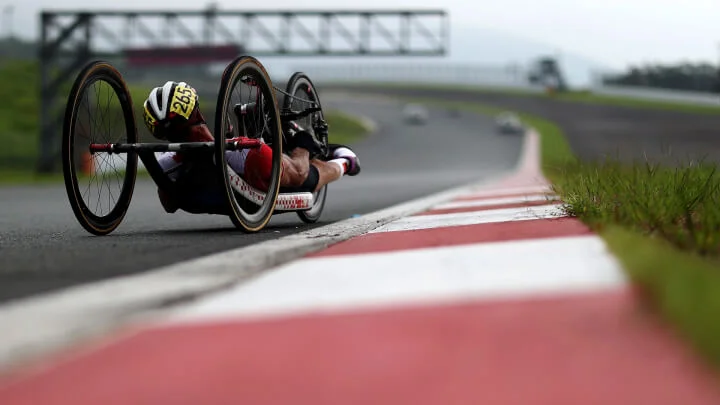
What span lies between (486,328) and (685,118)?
62.5m

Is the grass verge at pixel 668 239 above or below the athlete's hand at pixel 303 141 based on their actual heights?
below

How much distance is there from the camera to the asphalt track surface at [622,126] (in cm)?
4666

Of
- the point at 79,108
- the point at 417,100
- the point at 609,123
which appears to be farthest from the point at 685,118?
the point at 79,108

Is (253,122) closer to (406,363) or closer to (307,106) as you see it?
(307,106)

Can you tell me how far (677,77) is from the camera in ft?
259

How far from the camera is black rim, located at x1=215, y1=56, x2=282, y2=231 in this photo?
19.8 ft

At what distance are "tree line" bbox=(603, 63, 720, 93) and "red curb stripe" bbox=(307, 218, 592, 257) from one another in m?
73.4

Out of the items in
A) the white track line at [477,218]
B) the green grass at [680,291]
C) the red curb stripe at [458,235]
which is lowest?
the white track line at [477,218]

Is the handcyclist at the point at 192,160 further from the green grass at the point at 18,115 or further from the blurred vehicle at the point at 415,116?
the blurred vehicle at the point at 415,116

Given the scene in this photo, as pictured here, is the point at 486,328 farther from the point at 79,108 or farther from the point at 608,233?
the point at 79,108

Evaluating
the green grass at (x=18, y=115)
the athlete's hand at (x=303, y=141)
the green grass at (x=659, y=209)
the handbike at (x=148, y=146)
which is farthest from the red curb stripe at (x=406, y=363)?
the green grass at (x=18, y=115)

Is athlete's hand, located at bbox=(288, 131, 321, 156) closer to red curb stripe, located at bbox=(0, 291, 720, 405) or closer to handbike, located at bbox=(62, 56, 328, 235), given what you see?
handbike, located at bbox=(62, 56, 328, 235)

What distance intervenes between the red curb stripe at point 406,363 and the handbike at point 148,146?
344cm

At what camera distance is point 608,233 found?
3.83 m
